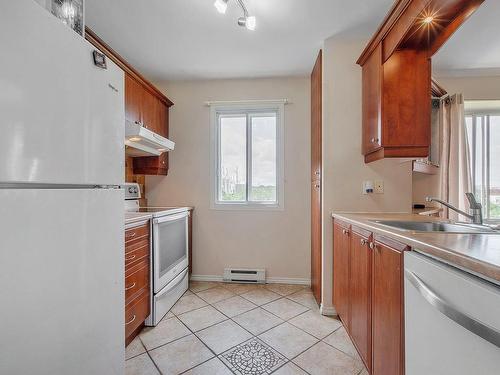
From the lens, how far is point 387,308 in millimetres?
1124

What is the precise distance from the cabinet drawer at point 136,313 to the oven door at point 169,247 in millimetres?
130

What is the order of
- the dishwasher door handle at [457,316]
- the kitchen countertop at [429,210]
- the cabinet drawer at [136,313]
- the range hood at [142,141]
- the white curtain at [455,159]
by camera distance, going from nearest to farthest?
1. the dishwasher door handle at [457,316]
2. the cabinet drawer at [136,313]
3. the range hood at [142,141]
4. the kitchen countertop at [429,210]
5. the white curtain at [455,159]

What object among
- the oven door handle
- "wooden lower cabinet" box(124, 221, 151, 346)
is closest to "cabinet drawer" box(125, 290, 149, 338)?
"wooden lower cabinet" box(124, 221, 151, 346)

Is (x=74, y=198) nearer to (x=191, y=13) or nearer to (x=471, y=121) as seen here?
(x=191, y=13)

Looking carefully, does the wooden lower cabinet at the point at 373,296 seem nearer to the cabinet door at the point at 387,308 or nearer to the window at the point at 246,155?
the cabinet door at the point at 387,308

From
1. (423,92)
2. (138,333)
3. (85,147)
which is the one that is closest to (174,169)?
(138,333)

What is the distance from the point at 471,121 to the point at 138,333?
405 cm

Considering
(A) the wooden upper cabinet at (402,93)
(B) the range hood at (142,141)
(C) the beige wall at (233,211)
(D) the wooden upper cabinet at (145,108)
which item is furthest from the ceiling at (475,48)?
(D) the wooden upper cabinet at (145,108)

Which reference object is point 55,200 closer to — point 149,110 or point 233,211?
point 149,110

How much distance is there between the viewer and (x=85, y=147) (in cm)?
91

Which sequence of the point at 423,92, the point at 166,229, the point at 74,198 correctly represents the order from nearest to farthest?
the point at 74,198
the point at 423,92
the point at 166,229

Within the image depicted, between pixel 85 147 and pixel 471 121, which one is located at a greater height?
pixel 471 121

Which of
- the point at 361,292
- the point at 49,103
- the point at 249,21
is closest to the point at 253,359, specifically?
the point at 361,292

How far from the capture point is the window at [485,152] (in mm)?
2697
